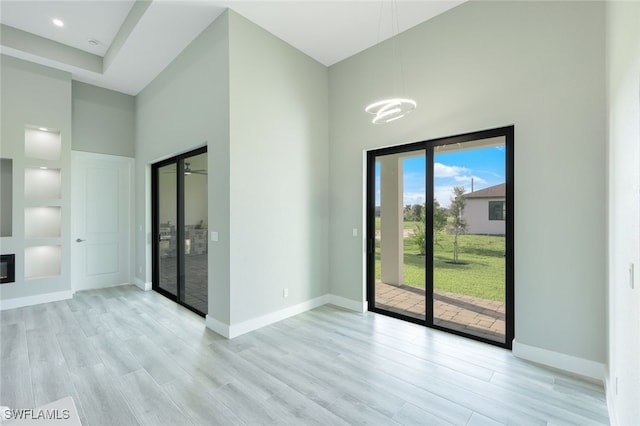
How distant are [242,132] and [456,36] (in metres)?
2.79

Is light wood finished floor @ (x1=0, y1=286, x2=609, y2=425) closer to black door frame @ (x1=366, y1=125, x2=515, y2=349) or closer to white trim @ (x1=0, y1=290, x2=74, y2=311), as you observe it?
black door frame @ (x1=366, y1=125, x2=515, y2=349)

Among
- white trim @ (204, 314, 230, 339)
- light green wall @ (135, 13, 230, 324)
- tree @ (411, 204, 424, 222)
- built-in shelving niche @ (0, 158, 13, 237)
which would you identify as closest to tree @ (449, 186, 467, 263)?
tree @ (411, 204, 424, 222)

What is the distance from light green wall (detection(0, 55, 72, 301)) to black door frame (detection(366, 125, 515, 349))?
5120mm

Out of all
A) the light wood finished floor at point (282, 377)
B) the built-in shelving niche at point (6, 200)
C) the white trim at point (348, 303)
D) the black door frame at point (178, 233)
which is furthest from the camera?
the black door frame at point (178, 233)

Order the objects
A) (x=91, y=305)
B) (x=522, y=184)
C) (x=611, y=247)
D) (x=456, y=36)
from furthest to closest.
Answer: (x=91, y=305) → (x=456, y=36) → (x=522, y=184) → (x=611, y=247)

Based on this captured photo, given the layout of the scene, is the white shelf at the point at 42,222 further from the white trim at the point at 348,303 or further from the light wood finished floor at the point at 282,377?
the white trim at the point at 348,303

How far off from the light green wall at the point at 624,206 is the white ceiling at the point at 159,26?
2.05m

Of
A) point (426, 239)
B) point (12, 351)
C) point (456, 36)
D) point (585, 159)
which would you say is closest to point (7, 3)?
point (12, 351)

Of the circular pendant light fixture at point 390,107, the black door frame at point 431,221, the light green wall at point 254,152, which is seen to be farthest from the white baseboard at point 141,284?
the circular pendant light fixture at point 390,107

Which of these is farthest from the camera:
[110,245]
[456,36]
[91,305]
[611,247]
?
[110,245]

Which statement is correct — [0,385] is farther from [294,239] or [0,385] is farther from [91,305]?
[294,239]

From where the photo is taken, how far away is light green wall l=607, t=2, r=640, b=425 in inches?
54.1

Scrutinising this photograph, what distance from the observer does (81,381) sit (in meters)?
2.49

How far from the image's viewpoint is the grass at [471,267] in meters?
3.20
